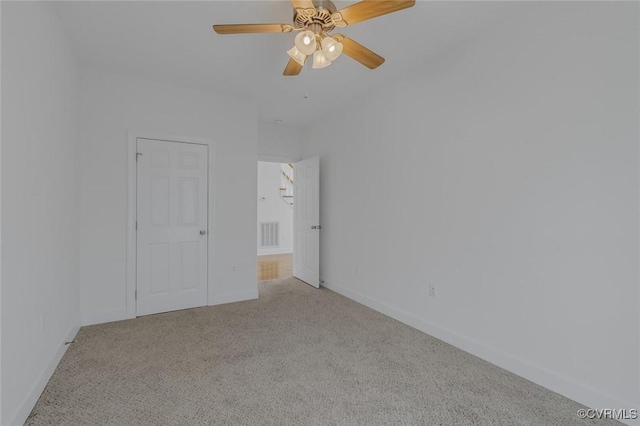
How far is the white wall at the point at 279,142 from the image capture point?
4.87 metres

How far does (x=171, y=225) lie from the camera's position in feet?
11.6

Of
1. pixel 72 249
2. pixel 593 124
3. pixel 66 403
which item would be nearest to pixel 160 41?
pixel 72 249

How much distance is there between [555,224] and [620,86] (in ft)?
2.86

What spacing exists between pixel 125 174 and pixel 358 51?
8.99 ft

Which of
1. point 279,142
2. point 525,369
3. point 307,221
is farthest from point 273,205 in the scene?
point 525,369

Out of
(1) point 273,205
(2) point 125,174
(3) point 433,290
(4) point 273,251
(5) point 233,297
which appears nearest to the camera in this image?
(3) point 433,290

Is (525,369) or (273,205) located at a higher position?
(273,205)

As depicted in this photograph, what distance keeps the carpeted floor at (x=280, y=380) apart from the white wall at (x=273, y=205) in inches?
191

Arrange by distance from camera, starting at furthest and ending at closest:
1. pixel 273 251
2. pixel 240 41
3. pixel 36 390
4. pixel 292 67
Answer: pixel 273 251, pixel 240 41, pixel 292 67, pixel 36 390

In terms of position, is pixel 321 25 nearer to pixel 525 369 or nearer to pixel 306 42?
pixel 306 42

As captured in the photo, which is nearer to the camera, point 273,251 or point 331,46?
point 331,46

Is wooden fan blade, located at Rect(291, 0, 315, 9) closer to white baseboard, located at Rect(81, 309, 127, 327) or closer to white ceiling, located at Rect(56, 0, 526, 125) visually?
white ceiling, located at Rect(56, 0, 526, 125)
